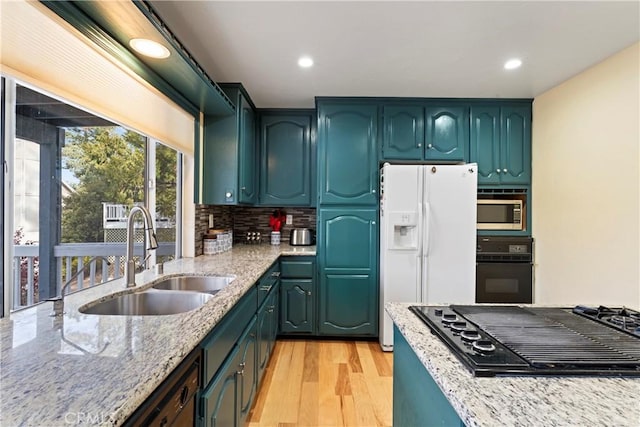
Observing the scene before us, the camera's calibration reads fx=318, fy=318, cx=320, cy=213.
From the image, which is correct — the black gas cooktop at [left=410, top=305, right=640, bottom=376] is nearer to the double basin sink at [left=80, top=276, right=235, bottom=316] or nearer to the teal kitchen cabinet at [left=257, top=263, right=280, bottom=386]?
the double basin sink at [left=80, top=276, right=235, bottom=316]

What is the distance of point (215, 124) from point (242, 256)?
1.20m

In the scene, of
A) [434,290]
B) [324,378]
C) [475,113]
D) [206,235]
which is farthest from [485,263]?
[206,235]

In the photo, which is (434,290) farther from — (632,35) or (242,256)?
(632,35)

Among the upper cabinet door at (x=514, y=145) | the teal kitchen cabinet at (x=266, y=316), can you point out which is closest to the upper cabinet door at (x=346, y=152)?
the teal kitchen cabinet at (x=266, y=316)

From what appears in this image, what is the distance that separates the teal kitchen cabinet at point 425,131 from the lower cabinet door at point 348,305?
4.10 ft

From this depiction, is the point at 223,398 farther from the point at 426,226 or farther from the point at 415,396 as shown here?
the point at 426,226

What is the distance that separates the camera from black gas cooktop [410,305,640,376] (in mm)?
798

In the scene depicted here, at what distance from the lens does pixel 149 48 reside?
1.65 m

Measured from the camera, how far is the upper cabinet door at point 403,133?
10.2 ft

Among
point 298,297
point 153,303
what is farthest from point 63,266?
point 298,297

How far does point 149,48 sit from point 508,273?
10.9 feet

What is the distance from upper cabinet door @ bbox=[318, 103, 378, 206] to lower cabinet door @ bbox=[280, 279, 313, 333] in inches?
33.6

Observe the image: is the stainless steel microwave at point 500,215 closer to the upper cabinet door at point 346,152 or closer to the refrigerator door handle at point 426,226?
the refrigerator door handle at point 426,226

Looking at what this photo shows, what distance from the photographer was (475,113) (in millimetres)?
3109
